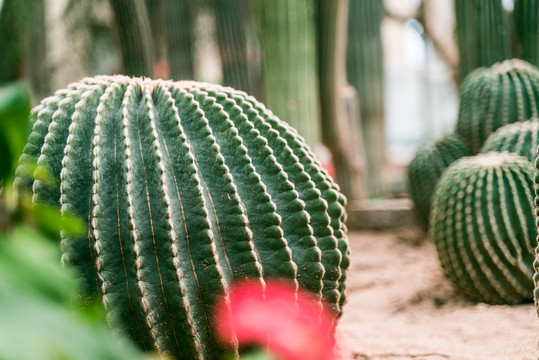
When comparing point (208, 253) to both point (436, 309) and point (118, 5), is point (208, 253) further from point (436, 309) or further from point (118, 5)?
point (118, 5)

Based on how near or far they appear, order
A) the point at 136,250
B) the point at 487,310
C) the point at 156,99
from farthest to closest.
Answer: the point at 487,310 < the point at 156,99 < the point at 136,250

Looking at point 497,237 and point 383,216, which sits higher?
point 497,237

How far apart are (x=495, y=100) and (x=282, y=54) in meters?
1.17

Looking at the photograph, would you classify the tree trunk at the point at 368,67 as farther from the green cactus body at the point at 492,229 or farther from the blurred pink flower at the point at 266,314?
the blurred pink flower at the point at 266,314

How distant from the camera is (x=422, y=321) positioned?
2416 millimetres

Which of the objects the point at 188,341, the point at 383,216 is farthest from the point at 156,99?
the point at 383,216

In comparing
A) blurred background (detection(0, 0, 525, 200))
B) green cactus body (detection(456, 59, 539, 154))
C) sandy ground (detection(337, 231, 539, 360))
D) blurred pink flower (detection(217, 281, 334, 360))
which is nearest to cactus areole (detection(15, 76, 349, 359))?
blurred pink flower (detection(217, 281, 334, 360))

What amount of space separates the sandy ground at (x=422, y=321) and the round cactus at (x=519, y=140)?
0.62 m

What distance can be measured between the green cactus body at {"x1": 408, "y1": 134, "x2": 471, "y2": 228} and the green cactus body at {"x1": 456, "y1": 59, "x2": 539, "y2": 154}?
0.25 ft

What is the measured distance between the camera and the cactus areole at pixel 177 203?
1503 millimetres

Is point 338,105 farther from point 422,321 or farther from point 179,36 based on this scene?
point 422,321

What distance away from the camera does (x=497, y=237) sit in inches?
96.3

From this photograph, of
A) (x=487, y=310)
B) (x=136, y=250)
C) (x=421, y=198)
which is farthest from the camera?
(x=421, y=198)

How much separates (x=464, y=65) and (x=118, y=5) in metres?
2.16
